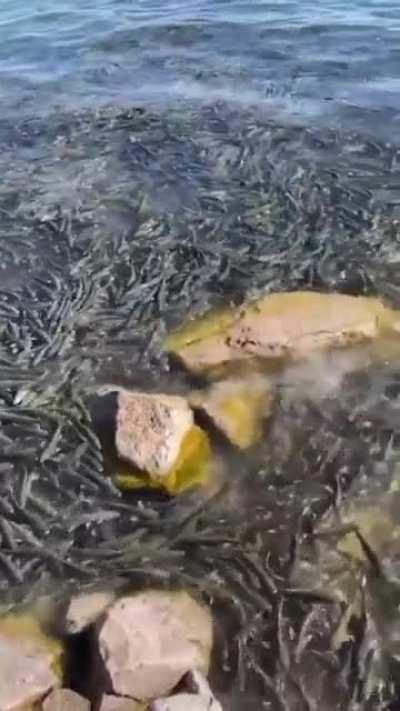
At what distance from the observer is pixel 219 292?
26.6 ft

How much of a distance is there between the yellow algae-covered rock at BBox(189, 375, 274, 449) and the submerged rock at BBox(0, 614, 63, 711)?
1906mm

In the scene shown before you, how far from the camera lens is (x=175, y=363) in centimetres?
721

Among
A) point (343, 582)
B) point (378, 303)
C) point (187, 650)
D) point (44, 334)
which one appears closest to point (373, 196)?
point (378, 303)

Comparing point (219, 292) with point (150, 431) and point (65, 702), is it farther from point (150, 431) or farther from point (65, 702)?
point (65, 702)

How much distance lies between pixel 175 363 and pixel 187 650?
2.76 meters

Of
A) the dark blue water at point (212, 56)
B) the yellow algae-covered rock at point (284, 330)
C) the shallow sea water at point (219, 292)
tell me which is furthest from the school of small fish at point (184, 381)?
the dark blue water at point (212, 56)

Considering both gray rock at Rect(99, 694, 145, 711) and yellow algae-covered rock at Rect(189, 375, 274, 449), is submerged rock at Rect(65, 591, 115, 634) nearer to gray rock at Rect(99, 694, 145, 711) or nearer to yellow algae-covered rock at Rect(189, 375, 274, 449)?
gray rock at Rect(99, 694, 145, 711)

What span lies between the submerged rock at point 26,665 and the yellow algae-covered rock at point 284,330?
2551 millimetres

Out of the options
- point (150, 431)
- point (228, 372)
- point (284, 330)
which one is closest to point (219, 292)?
→ point (284, 330)

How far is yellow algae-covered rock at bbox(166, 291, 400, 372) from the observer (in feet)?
23.6

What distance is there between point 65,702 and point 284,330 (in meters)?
3.51

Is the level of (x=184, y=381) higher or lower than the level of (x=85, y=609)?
higher

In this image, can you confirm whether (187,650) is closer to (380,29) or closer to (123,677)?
(123,677)

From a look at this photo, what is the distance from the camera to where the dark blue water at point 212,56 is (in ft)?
41.4
